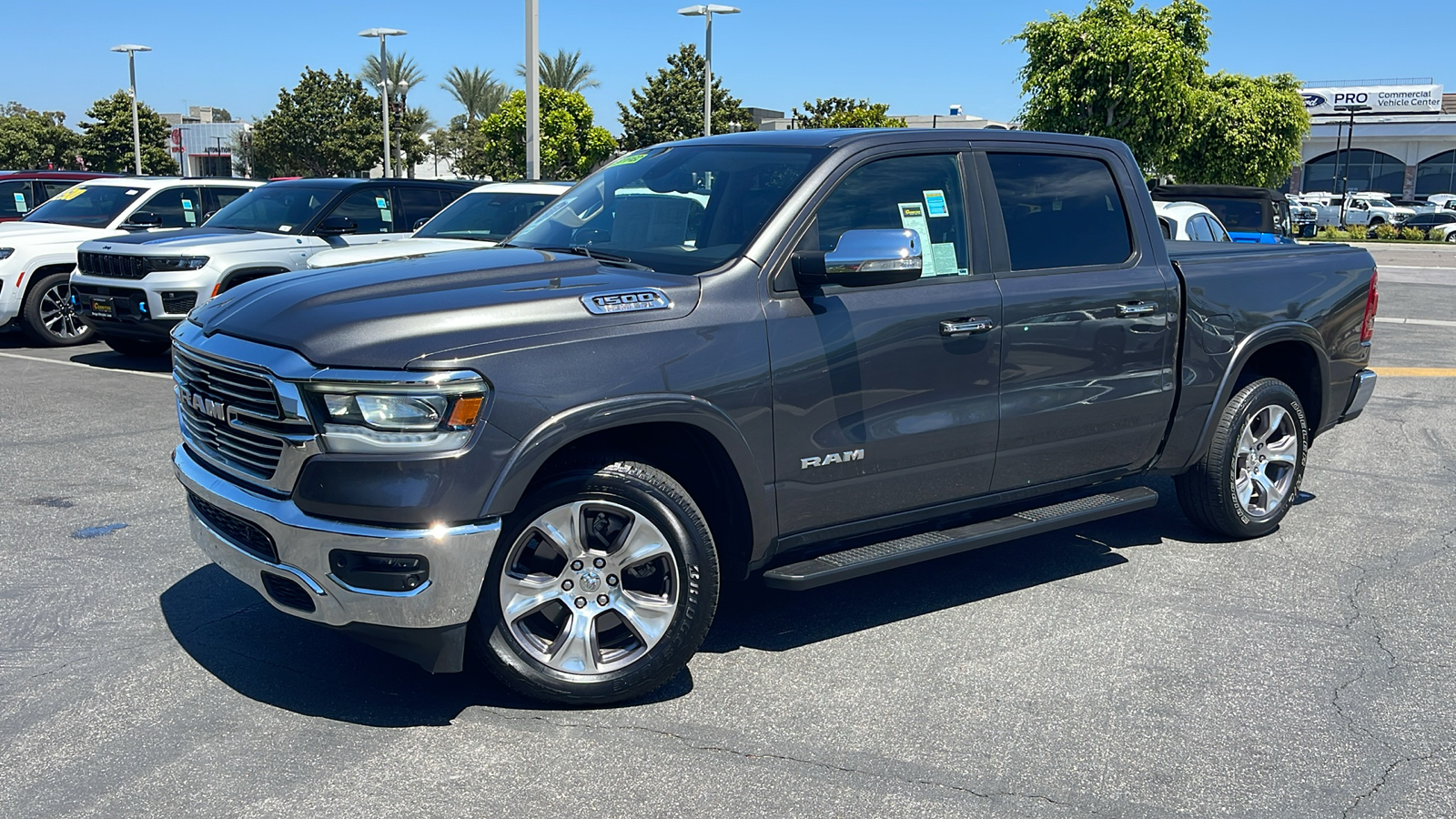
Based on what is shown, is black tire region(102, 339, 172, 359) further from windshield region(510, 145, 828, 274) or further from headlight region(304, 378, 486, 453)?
headlight region(304, 378, 486, 453)

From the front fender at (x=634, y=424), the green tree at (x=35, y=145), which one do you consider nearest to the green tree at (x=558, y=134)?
the green tree at (x=35, y=145)

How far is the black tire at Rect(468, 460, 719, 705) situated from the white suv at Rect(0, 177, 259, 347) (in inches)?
345

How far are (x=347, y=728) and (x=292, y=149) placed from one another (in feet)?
178

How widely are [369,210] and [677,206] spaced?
7.94m

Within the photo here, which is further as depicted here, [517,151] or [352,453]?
[517,151]

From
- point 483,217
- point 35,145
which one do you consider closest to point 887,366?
point 483,217

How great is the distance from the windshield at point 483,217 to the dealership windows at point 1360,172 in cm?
7961

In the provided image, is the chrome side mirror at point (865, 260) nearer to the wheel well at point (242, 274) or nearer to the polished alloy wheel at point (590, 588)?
the polished alloy wheel at point (590, 588)

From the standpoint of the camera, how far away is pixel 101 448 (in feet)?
24.9

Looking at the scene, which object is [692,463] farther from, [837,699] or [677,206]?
[677,206]

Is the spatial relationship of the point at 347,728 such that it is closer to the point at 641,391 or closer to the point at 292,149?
the point at 641,391

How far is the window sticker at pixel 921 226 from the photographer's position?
186 inches

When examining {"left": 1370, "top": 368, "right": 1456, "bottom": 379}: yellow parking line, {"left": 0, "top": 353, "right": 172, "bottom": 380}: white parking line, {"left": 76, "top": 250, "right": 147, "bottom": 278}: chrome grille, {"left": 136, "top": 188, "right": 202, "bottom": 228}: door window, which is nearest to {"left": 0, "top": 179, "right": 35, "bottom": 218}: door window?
{"left": 136, "top": 188, "right": 202, "bottom": 228}: door window

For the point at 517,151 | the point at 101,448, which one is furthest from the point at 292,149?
the point at 101,448
